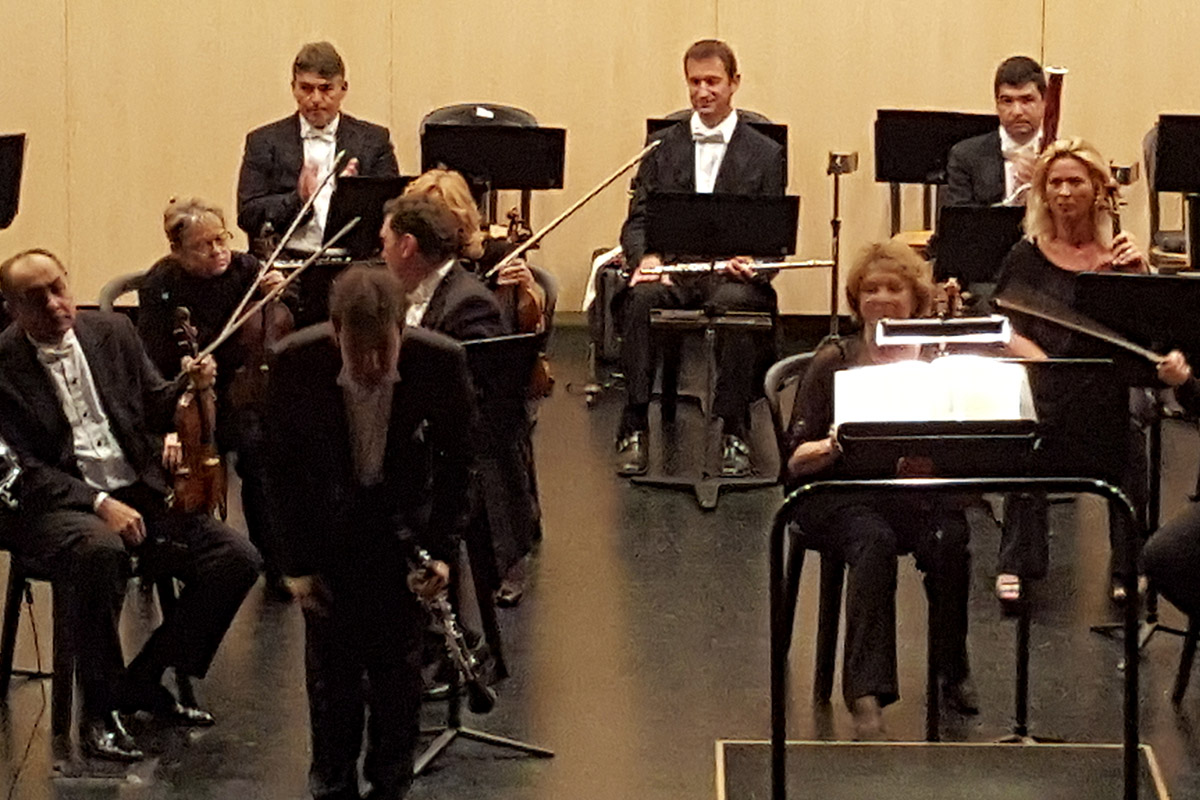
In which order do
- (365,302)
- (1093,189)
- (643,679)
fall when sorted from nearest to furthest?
(365,302)
(643,679)
(1093,189)

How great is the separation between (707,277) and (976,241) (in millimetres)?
1265

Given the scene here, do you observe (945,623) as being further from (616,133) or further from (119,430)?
(616,133)

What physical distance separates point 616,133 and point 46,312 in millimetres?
5616

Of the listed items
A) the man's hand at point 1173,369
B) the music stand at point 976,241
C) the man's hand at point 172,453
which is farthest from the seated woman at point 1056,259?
the man's hand at point 172,453

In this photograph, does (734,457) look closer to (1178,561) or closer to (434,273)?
(434,273)

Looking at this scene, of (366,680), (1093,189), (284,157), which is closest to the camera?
(366,680)

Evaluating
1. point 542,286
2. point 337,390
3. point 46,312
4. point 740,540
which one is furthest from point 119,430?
point 740,540

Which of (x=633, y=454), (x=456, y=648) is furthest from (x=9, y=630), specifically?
(x=633, y=454)

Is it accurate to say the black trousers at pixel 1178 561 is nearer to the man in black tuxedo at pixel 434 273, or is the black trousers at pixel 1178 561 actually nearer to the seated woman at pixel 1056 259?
the seated woman at pixel 1056 259

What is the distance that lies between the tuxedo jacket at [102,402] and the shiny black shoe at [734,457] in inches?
114

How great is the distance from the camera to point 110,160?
1091cm

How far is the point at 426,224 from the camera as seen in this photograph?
573 centimetres

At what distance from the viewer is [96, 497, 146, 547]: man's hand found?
5.52 meters

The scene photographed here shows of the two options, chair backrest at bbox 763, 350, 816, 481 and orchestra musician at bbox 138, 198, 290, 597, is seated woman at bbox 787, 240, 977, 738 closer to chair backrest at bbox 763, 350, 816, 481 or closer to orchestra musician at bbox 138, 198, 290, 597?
chair backrest at bbox 763, 350, 816, 481
